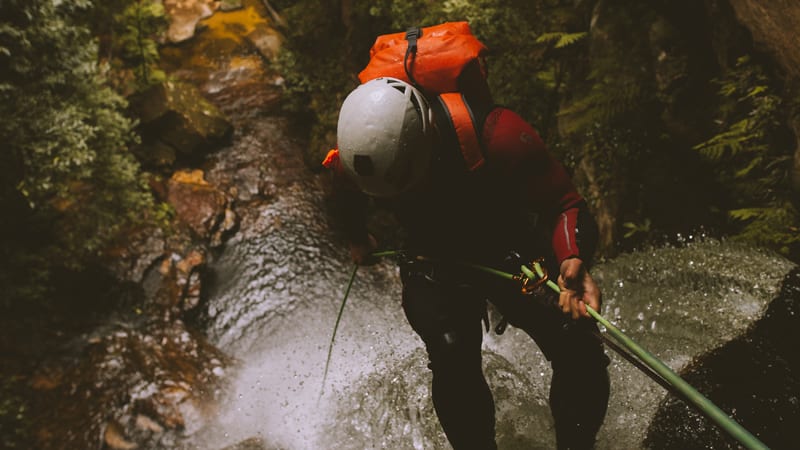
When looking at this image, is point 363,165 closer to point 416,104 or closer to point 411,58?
point 416,104

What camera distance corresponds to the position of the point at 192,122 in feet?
31.6

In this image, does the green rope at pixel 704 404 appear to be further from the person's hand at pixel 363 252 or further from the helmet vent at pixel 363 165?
the person's hand at pixel 363 252

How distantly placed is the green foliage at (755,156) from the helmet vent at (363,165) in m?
2.90

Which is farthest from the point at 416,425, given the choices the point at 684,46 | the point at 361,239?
the point at 684,46

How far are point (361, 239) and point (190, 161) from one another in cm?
774

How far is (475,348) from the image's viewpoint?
266cm

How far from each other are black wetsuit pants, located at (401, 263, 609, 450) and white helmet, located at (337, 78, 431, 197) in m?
0.74

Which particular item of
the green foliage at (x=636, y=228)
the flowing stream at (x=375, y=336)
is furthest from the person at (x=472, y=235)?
the green foliage at (x=636, y=228)

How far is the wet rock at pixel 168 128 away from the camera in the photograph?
922 centimetres

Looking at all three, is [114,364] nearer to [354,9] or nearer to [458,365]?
[458,365]

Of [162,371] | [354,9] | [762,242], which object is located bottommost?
[162,371]

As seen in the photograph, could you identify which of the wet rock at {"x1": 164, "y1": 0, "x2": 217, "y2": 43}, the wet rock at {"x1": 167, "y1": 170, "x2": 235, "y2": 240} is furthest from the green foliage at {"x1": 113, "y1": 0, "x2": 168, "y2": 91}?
the wet rock at {"x1": 167, "y1": 170, "x2": 235, "y2": 240}

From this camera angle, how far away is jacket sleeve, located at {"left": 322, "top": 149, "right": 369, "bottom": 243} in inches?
108

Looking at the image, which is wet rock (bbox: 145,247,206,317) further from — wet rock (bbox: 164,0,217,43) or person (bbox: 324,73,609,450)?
wet rock (bbox: 164,0,217,43)
